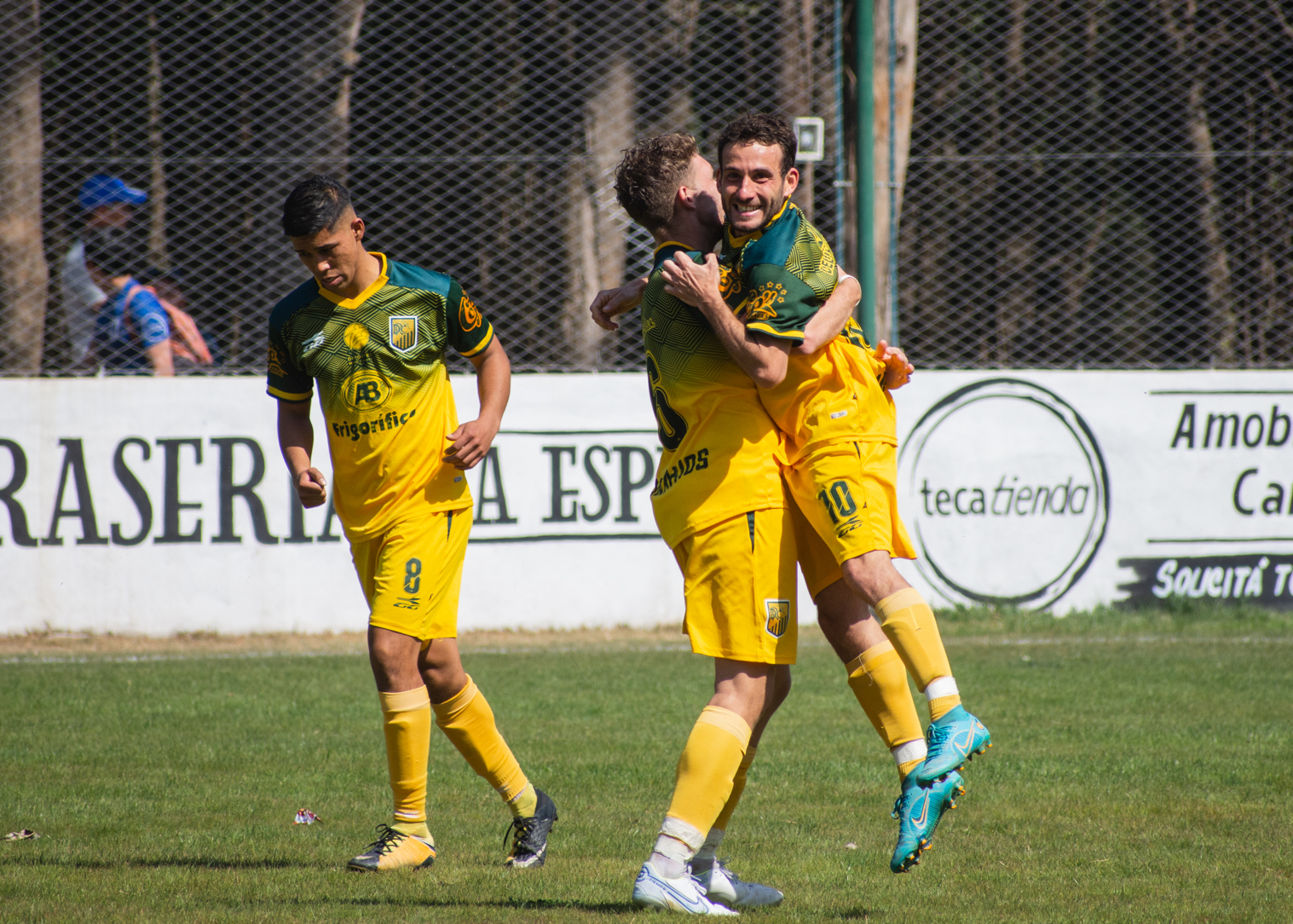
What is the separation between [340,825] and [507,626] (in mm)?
4876

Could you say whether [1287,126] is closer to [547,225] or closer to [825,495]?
[547,225]

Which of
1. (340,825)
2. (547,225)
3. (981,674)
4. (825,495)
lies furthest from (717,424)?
(547,225)

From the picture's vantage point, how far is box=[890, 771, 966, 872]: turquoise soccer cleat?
3.38 m

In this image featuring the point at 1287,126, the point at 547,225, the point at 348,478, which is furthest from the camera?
the point at 1287,126

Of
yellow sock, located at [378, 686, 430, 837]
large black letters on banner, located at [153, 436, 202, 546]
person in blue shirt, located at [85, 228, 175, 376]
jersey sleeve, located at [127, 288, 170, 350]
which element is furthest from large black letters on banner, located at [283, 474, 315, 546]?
yellow sock, located at [378, 686, 430, 837]

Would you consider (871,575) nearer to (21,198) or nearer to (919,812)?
(919,812)

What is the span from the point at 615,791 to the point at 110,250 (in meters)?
6.63

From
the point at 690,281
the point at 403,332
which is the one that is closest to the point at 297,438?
the point at 403,332

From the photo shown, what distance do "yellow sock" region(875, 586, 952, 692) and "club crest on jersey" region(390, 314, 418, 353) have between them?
5.71ft

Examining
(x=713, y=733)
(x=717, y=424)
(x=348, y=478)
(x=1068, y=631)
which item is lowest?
(x=1068, y=631)

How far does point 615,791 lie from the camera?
Answer: 5.17 m

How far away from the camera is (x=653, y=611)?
9719mm

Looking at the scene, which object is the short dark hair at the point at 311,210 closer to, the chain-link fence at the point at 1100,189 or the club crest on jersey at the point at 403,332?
the club crest on jersey at the point at 403,332

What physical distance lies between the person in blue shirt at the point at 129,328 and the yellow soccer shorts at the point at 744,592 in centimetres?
693
